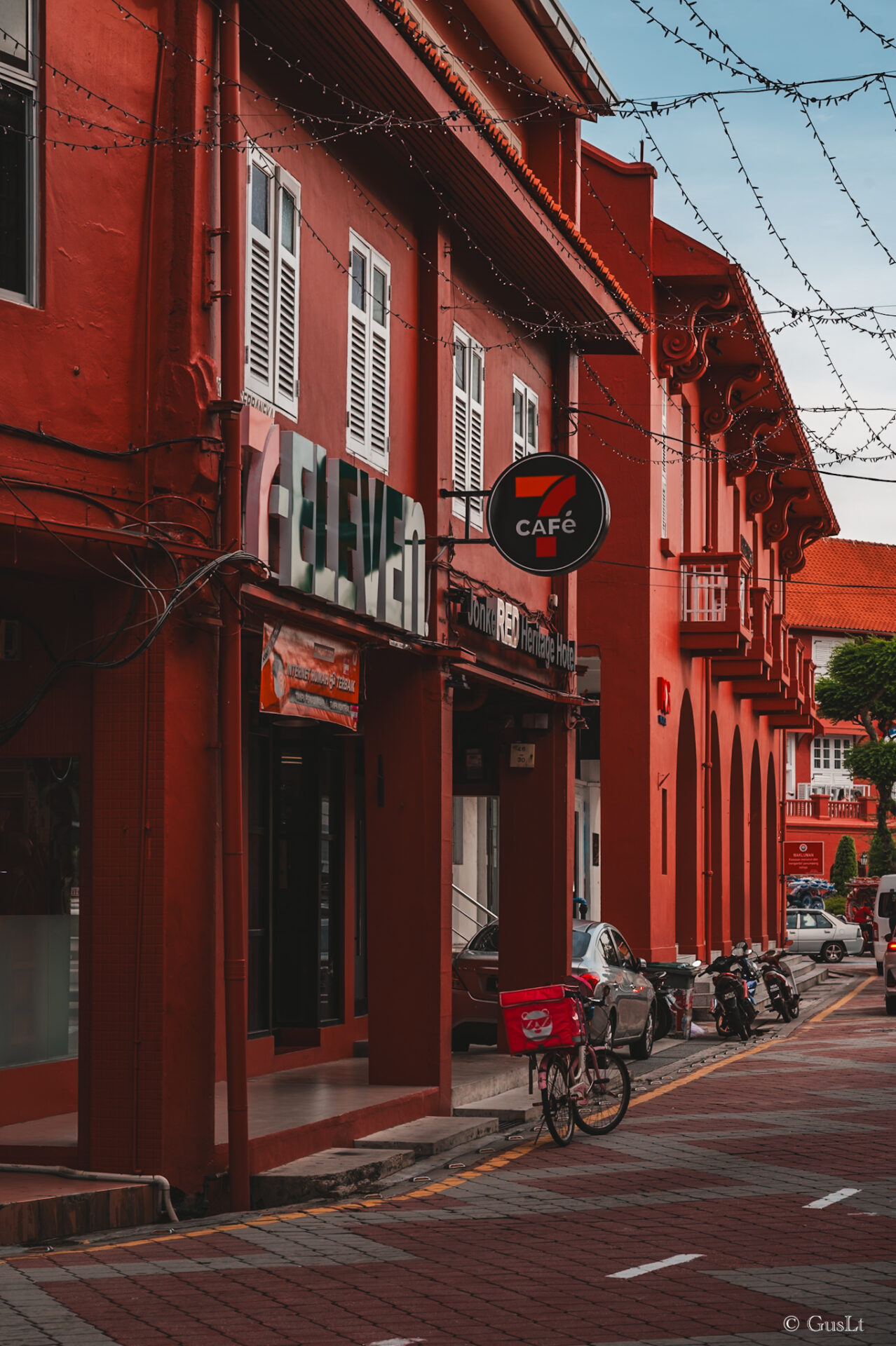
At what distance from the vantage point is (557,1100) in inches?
514

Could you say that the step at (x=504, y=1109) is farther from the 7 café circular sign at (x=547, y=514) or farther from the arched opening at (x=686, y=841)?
the arched opening at (x=686, y=841)

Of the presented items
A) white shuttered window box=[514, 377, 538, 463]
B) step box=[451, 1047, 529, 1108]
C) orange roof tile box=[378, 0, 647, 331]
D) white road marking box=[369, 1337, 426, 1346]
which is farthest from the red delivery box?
white shuttered window box=[514, 377, 538, 463]

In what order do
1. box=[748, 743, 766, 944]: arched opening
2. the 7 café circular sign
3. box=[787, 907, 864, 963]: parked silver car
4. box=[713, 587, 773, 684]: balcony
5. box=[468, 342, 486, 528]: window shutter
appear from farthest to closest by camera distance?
box=[787, 907, 864, 963]: parked silver car → box=[748, 743, 766, 944]: arched opening → box=[713, 587, 773, 684]: balcony → box=[468, 342, 486, 528]: window shutter → the 7 café circular sign

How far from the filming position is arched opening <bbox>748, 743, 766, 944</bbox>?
43844 millimetres

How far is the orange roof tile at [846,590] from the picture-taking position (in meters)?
82.1

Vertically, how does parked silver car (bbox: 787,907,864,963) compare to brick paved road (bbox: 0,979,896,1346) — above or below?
below

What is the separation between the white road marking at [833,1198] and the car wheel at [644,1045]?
30.9 feet

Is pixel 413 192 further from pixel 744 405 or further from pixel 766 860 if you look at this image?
pixel 766 860

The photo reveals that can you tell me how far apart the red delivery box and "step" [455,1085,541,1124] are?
1.59 metres

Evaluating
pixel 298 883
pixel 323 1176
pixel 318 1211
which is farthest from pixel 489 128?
pixel 318 1211

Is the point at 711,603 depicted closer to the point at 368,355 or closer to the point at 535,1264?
the point at 368,355

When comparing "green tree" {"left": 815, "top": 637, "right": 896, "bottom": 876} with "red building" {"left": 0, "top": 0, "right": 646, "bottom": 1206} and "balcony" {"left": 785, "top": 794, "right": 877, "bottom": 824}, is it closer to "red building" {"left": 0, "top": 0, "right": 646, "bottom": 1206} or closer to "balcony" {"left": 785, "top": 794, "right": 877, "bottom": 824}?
"balcony" {"left": 785, "top": 794, "right": 877, "bottom": 824}

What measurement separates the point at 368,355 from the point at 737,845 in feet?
91.7

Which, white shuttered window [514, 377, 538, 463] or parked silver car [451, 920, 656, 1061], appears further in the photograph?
parked silver car [451, 920, 656, 1061]
